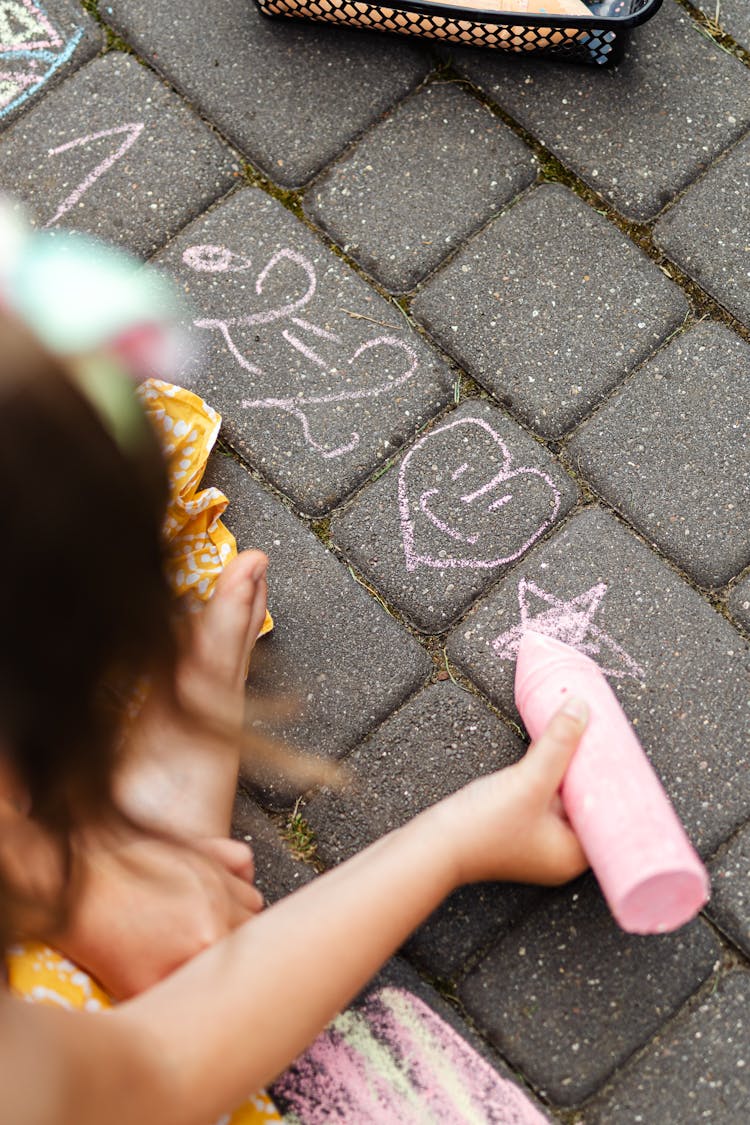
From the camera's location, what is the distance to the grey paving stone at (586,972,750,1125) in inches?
60.8

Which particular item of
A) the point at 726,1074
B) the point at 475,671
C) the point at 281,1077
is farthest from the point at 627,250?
the point at 281,1077

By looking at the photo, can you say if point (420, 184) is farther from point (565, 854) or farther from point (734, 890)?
point (734, 890)

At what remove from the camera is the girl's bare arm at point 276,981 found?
119cm

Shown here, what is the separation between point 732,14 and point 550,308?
620mm

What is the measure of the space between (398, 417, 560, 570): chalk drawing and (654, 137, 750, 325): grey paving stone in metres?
0.43

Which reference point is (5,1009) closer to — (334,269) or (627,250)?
(334,269)

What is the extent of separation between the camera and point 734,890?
1.62m

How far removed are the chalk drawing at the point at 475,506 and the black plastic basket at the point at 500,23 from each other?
0.65m

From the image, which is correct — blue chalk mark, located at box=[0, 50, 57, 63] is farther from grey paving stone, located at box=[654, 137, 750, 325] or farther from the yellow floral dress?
grey paving stone, located at box=[654, 137, 750, 325]

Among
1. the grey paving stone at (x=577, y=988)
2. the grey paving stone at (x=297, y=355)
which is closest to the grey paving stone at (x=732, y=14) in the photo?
the grey paving stone at (x=297, y=355)

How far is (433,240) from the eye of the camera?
1.91 m

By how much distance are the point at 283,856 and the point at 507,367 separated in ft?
2.71

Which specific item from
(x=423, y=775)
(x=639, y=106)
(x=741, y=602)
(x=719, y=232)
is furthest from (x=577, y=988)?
(x=639, y=106)

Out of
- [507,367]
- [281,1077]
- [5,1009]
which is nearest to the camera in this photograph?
[5,1009]
